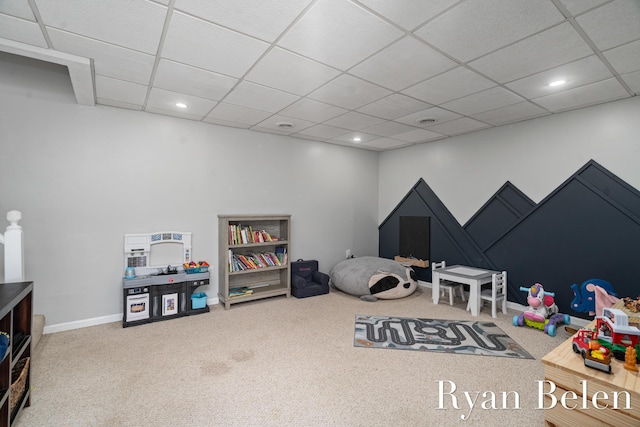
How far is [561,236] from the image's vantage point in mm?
3580

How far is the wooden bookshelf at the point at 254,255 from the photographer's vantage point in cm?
400

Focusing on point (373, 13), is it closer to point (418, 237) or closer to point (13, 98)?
point (13, 98)

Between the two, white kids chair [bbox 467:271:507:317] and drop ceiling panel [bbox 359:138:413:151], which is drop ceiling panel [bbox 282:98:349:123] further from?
white kids chair [bbox 467:271:507:317]

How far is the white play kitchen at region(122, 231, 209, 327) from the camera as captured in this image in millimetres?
3389

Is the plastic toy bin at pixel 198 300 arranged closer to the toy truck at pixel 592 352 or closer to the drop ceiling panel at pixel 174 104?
the drop ceiling panel at pixel 174 104

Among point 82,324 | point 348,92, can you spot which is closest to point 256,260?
point 82,324

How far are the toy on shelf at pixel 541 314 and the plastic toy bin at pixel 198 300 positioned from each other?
12.2 ft

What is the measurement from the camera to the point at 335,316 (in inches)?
146

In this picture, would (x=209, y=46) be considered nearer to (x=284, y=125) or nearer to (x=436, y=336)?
(x=284, y=125)

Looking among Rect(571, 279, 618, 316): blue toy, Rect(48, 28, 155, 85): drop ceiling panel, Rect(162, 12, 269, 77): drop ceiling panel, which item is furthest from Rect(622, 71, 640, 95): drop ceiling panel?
Rect(48, 28, 155, 85): drop ceiling panel

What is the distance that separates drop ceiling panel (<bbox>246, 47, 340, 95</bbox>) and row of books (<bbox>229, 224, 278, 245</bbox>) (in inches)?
80.8

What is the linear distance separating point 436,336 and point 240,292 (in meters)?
2.54

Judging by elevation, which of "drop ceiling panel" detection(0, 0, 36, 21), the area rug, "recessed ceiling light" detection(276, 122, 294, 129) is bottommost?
the area rug

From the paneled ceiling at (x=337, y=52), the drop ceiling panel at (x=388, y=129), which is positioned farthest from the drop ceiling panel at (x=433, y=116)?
the drop ceiling panel at (x=388, y=129)
